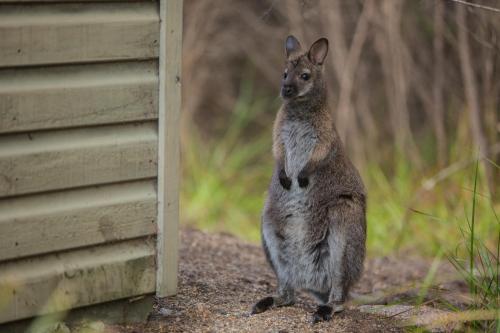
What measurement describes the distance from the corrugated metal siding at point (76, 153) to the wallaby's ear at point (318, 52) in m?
1.40

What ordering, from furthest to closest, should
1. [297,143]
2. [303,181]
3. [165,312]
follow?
[297,143] < [303,181] < [165,312]

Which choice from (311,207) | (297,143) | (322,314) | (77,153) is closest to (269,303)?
(322,314)

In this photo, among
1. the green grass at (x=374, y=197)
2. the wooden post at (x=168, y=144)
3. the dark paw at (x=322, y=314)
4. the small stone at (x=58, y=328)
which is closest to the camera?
the small stone at (x=58, y=328)

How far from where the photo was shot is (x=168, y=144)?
4195 mm

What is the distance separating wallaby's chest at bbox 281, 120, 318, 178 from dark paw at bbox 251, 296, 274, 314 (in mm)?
727

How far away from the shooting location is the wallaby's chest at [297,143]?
16.3 ft

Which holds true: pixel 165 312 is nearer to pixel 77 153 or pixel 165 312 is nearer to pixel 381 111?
pixel 77 153

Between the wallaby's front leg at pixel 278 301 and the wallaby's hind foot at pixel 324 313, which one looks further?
the wallaby's front leg at pixel 278 301

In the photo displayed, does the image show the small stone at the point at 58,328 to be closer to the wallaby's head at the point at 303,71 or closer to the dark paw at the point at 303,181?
the dark paw at the point at 303,181

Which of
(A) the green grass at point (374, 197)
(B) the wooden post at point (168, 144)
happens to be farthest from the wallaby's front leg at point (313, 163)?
(A) the green grass at point (374, 197)

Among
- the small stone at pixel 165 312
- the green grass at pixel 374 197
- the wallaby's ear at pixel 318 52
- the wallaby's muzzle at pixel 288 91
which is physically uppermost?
the wallaby's ear at pixel 318 52

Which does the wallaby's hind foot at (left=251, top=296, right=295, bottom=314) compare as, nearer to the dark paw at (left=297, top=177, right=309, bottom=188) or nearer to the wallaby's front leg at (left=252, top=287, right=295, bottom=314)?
the wallaby's front leg at (left=252, top=287, right=295, bottom=314)

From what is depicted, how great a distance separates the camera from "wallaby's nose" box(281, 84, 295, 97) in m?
4.95

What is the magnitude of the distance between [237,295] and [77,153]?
1659 millimetres
